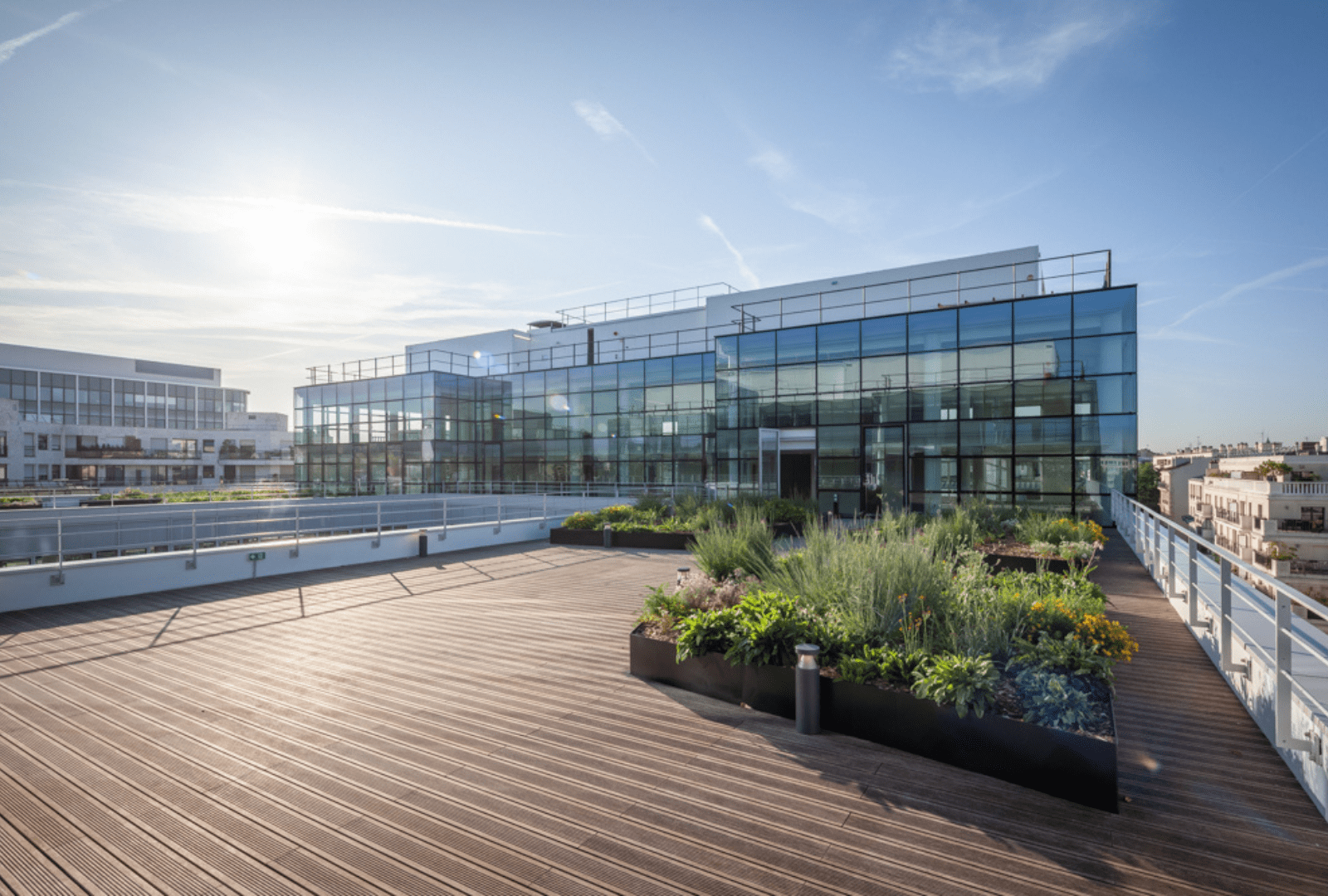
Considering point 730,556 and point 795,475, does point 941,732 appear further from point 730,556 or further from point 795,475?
point 795,475

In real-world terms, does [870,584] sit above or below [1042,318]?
below

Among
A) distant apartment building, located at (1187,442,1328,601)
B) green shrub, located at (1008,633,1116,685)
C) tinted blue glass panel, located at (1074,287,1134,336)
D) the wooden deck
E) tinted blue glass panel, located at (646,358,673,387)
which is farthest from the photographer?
distant apartment building, located at (1187,442,1328,601)

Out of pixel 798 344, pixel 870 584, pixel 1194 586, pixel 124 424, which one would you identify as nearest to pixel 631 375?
pixel 798 344

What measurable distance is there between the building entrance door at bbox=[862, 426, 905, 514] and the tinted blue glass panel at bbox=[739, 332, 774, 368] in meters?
4.56

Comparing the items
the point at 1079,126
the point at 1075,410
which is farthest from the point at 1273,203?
the point at 1079,126

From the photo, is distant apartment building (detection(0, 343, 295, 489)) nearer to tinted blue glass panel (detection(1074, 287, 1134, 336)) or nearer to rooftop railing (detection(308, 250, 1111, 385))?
rooftop railing (detection(308, 250, 1111, 385))

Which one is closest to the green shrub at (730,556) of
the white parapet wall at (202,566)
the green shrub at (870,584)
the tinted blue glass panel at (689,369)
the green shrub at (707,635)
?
the green shrub at (870,584)

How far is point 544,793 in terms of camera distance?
351 cm

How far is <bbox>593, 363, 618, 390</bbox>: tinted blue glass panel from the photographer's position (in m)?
29.4

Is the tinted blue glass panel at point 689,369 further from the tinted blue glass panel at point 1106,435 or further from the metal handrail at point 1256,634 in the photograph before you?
the metal handrail at point 1256,634

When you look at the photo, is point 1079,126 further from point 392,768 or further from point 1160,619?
point 392,768

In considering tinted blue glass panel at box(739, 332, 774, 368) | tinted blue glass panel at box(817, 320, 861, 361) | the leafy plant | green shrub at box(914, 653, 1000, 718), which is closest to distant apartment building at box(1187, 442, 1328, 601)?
tinted blue glass panel at box(817, 320, 861, 361)

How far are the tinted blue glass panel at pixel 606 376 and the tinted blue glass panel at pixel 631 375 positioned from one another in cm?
26

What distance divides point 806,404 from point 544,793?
1869cm
